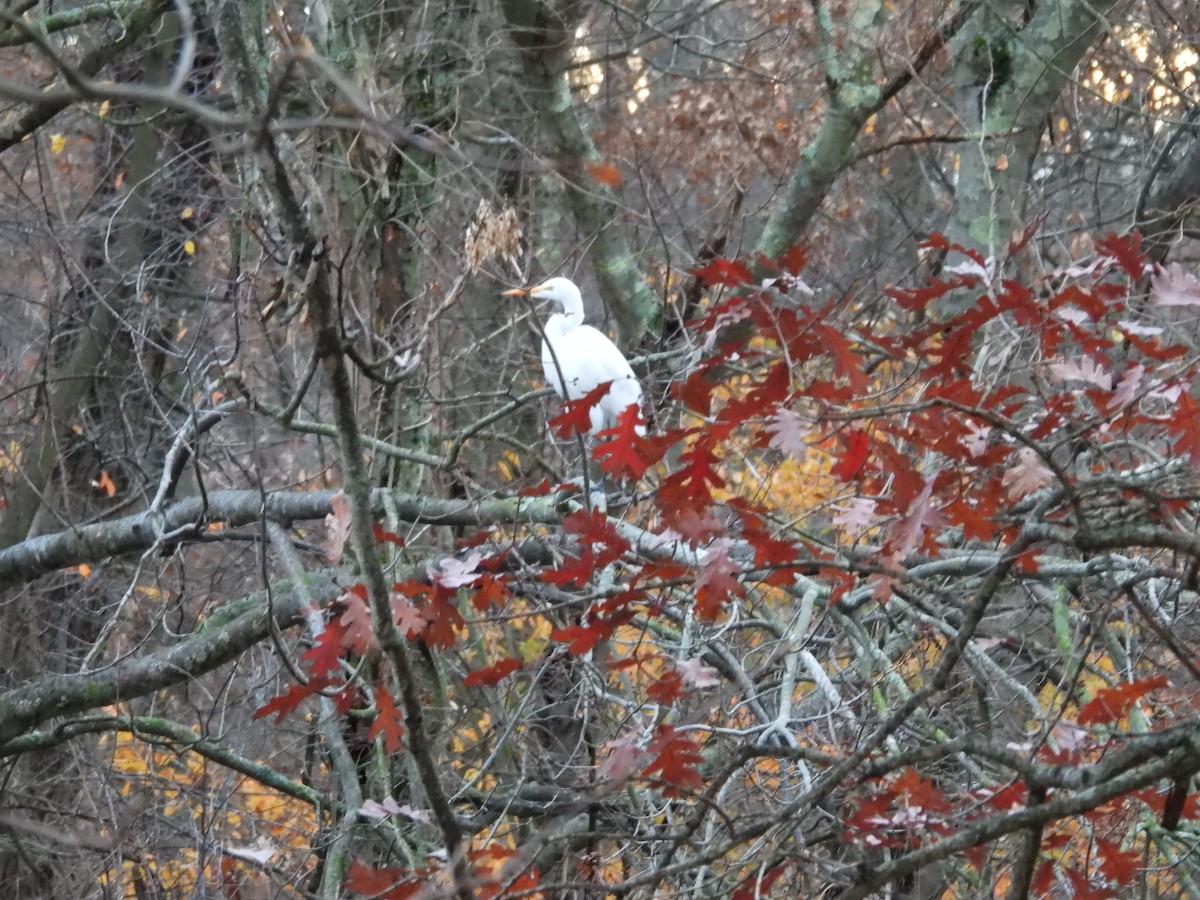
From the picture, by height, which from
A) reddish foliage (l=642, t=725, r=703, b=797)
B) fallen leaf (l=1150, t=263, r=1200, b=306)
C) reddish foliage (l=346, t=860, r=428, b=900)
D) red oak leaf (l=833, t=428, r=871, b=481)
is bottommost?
reddish foliage (l=346, t=860, r=428, b=900)

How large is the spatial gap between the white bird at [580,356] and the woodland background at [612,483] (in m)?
0.33

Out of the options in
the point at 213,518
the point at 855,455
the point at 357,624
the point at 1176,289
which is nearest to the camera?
the point at 1176,289

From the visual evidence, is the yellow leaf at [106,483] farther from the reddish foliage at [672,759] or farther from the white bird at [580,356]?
the reddish foliage at [672,759]

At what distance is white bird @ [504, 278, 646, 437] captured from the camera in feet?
18.2

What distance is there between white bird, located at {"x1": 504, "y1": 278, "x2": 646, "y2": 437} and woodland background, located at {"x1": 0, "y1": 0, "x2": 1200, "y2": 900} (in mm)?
326

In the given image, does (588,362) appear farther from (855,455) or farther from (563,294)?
(855,455)

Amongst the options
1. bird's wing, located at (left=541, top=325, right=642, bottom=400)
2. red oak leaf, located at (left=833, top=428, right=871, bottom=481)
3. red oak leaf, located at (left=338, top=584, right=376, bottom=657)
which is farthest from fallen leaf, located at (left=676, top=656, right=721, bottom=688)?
bird's wing, located at (left=541, top=325, right=642, bottom=400)

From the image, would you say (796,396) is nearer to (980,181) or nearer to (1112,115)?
(980,181)

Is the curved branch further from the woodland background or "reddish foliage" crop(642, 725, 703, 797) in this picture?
"reddish foliage" crop(642, 725, 703, 797)

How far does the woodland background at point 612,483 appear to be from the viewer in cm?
222

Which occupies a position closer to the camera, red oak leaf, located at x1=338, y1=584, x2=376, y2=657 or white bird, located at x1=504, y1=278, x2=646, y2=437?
red oak leaf, located at x1=338, y1=584, x2=376, y2=657

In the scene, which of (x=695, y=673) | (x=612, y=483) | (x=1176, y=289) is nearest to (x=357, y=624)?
(x=695, y=673)

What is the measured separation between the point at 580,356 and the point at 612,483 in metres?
0.61

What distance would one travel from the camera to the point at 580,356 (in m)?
5.62
